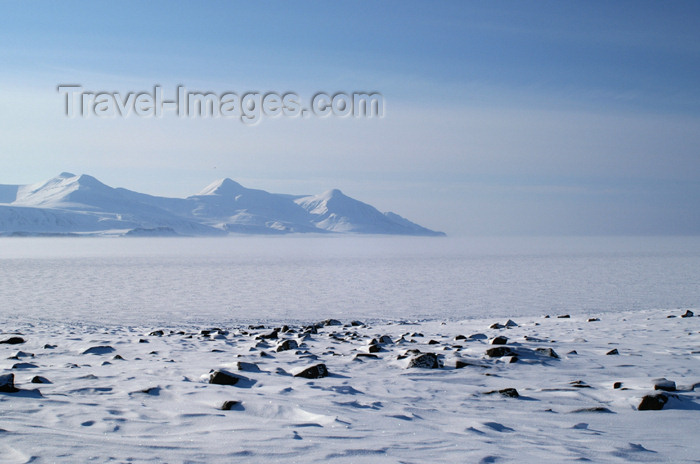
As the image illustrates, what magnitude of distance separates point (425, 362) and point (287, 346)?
2.57m

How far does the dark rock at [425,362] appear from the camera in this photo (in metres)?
7.35

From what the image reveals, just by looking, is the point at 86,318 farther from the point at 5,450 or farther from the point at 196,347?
the point at 5,450

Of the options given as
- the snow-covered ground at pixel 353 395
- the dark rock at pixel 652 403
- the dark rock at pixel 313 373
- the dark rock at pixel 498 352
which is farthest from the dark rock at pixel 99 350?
the dark rock at pixel 652 403

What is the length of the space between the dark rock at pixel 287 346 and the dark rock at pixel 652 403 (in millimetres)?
5143

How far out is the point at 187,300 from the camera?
19.9m

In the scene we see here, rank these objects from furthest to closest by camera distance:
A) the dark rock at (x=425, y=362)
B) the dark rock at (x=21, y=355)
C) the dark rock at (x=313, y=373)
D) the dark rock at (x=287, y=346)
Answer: the dark rock at (x=287, y=346)
the dark rock at (x=21, y=355)
the dark rock at (x=425, y=362)
the dark rock at (x=313, y=373)

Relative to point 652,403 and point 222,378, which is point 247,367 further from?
point 652,403

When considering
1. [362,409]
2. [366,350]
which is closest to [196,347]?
[366,350]

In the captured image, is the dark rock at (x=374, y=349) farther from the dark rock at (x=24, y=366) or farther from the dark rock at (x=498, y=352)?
the dark rock at (x=24, y=366)

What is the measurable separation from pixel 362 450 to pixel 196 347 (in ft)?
19.7

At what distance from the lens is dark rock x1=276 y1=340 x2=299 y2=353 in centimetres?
886

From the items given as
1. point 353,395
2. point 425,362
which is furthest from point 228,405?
point 425,362

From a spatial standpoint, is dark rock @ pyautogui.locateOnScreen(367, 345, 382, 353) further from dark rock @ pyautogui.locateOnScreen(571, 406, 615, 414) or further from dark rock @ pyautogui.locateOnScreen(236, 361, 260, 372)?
dark rock @ pyautogui.locateOnScreen(571, 406, 615, 414)

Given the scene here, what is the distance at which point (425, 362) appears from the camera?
291 inches
